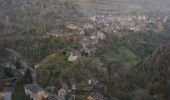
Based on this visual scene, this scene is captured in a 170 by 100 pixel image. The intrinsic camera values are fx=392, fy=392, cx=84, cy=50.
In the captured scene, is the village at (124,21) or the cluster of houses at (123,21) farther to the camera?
the cluster of houses at (123,21)

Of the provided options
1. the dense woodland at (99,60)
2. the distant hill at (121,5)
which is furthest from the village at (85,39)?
the distant hill at (121,5)

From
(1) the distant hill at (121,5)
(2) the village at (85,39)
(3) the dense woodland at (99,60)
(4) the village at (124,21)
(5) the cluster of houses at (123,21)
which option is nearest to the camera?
(2) the village at (85,39)

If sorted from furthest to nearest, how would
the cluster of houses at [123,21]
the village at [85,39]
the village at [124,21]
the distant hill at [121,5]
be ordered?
the distant hill at [121,5] → the cluster of houses at [123,21] → the village at [124,21] → the village at [85,39]

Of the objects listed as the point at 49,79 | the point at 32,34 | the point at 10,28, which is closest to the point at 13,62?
the point at 49,79

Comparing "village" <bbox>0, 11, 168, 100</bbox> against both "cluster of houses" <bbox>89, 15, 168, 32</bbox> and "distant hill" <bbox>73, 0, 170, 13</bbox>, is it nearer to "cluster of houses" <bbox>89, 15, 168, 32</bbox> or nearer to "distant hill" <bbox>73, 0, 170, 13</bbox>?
"cluster of houses" <bbox>89, 15, 168, 32</bbox>

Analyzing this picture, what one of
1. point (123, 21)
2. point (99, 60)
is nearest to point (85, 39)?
point (99, 60)

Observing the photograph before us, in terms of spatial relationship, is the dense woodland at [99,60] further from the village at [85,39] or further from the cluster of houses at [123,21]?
the cluster of houses at [123,21]

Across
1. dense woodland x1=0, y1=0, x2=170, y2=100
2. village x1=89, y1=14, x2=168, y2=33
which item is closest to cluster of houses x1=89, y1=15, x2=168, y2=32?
village x1=89, y1=14, x2=168, y2=33

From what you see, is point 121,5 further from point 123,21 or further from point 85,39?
point 85,39
